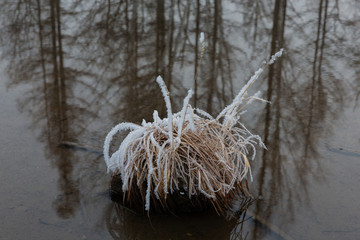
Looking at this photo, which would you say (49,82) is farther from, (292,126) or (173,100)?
(292,126)

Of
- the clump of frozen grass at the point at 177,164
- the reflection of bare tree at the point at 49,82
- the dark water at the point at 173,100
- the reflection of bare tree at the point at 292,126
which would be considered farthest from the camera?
the reflection of bare tree at the point at 49,82

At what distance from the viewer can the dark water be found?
343 cm

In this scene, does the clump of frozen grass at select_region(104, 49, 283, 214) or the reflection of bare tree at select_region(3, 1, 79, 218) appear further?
the reflection of bare tree at select_region(3, 1, 79, 218)

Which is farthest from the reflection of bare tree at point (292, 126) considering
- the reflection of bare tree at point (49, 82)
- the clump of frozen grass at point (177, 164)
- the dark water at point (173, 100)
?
the reflection of bare tree at point (49, 82)

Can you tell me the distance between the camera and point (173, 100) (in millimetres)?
5383

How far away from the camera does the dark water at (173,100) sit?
11.2 feet

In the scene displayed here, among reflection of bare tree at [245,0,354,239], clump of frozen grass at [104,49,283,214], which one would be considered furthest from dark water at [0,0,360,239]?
clump of frozen grass at [104,49,283,214]

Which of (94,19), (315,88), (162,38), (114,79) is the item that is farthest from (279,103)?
(94,19)

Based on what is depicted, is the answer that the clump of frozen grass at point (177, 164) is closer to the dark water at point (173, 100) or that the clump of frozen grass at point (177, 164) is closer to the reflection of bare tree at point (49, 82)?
the dark water at point (173, 100)

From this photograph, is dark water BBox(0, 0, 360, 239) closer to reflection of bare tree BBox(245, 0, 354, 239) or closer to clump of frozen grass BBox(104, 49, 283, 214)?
reflection of bare tree BBox(245, 0, 354, 239)

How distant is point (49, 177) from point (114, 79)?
2241mm

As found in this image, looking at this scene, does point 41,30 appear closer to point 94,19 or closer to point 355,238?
point 94,19

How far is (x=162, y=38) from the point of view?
715 cm

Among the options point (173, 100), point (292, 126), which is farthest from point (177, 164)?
point (173, 100)
